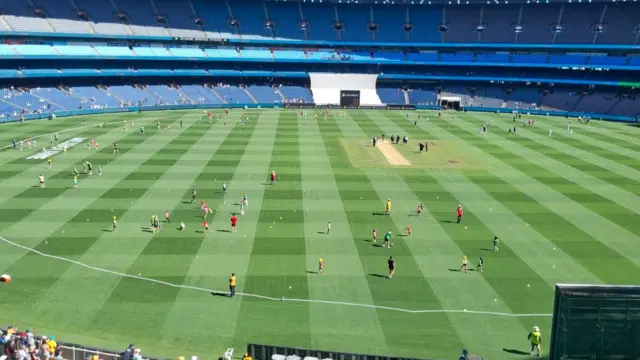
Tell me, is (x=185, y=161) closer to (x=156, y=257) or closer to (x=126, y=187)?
(x=126, y=187)

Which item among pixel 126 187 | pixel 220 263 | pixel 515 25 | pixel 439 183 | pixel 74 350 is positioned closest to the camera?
pixel 74 350

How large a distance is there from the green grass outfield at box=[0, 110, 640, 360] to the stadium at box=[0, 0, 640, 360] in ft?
0.51

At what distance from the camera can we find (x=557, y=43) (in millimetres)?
90938

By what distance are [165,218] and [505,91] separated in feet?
239

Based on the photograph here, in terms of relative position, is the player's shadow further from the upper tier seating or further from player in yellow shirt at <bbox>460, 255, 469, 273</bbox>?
the upper tier seating

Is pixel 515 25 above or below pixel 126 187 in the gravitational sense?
above

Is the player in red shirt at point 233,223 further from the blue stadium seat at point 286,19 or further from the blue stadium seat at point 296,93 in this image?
the blue stadium seat at point 286,19

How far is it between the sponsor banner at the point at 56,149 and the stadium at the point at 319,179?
13.3 inches

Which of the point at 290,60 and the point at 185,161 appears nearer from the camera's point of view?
the point at 185,161

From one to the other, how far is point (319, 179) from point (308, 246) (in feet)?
45.5

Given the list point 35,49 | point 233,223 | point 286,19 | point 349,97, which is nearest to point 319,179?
point 233,223

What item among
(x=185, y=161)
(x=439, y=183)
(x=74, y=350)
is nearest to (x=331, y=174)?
(x=439, y=183)

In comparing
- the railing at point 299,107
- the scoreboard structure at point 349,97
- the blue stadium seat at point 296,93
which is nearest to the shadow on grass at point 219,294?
the railing at point 299,107

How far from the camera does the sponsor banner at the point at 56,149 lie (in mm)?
48156
